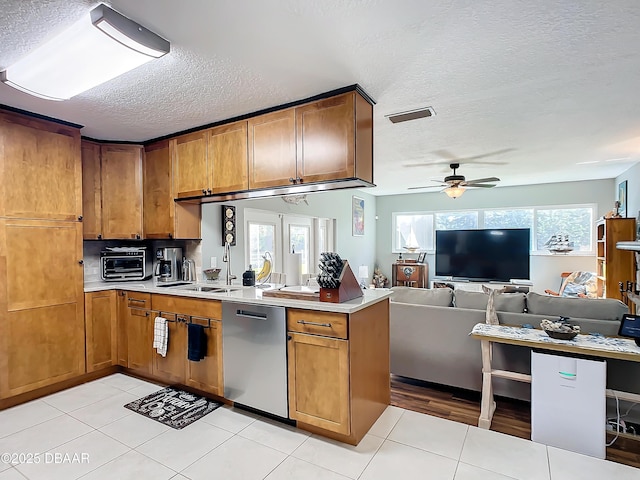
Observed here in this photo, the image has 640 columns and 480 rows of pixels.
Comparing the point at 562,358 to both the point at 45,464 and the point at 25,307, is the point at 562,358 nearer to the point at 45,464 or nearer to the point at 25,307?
the point at 45,464

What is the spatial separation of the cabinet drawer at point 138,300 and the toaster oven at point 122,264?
390mm

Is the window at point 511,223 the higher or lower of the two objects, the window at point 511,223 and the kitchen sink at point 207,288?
the higher

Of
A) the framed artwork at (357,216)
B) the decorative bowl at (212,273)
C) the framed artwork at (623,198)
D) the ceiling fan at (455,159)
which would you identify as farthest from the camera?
the framed artwork at (357,216)

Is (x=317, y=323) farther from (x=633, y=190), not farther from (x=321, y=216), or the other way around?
(x=633, y=190)

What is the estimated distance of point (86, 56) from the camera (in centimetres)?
181

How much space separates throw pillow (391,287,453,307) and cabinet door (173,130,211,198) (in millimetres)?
2056

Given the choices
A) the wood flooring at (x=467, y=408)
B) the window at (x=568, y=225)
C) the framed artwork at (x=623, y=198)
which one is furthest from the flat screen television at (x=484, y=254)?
the wood flooring at (x=467, y=408)

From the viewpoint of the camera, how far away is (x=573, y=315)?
271 cm

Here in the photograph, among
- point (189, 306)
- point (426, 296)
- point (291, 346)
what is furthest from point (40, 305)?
point (426, 296)

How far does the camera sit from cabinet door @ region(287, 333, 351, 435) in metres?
2.03

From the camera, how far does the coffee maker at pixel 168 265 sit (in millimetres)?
3398

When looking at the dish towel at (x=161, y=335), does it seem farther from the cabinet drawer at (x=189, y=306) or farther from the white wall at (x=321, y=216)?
the white wall at (x=321, y=216)

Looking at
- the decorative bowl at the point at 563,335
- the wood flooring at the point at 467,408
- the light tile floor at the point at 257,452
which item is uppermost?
the decorative bowl at the point at 563,335

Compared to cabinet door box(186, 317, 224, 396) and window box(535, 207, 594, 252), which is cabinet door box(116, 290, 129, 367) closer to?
cabinet door box(186, 317, 224, 396)
